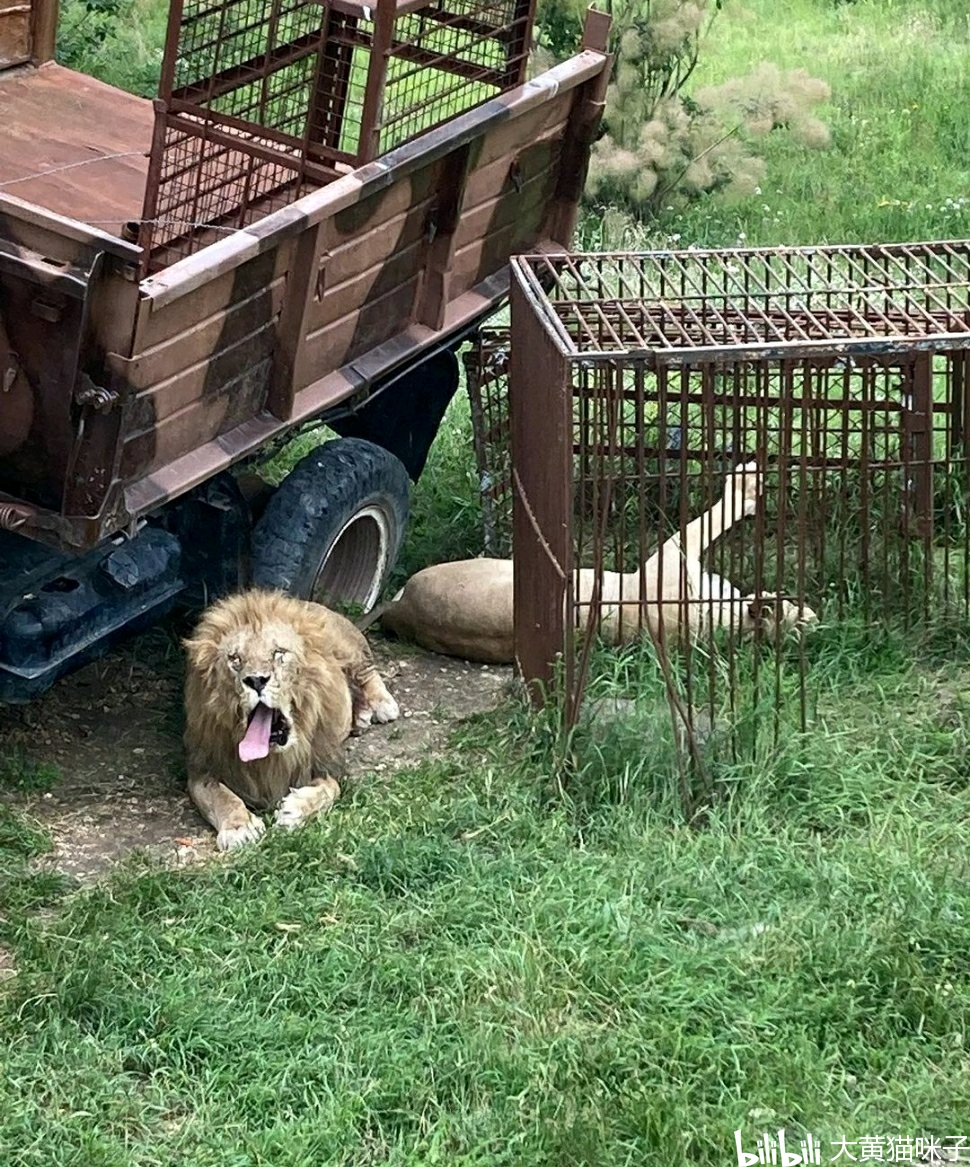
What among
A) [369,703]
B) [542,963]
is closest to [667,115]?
[369,703]

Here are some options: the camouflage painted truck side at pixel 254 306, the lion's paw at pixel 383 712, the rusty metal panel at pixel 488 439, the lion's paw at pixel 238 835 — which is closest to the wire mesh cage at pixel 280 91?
the camouflage painted truck side at pixel 254 306

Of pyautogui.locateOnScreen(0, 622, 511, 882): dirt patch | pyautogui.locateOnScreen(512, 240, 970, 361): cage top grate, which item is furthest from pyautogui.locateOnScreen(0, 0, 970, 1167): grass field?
pyautogui.locateOnScreen(512, 240, 970, 361): cage top grate

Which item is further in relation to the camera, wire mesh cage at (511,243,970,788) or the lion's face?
the lion's face

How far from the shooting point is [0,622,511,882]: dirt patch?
228 inches

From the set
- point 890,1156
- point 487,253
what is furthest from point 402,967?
point 487,253

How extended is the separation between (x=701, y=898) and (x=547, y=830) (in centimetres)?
60

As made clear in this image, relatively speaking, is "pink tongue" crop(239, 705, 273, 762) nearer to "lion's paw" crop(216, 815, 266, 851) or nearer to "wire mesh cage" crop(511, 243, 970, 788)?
"lion's paw" crop(216, 815, 266, 851)

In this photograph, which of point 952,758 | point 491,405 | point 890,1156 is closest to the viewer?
point 890,1156

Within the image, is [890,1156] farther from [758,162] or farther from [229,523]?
[758,162]

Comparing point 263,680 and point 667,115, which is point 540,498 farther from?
point 667,115

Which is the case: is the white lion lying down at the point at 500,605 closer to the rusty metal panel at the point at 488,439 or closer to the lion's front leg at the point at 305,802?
the rusty metal panel at the point at 488,439

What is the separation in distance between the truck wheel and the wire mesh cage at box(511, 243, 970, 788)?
657 mm

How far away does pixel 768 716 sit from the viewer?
5781 mm

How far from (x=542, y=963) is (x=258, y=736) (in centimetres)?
153
